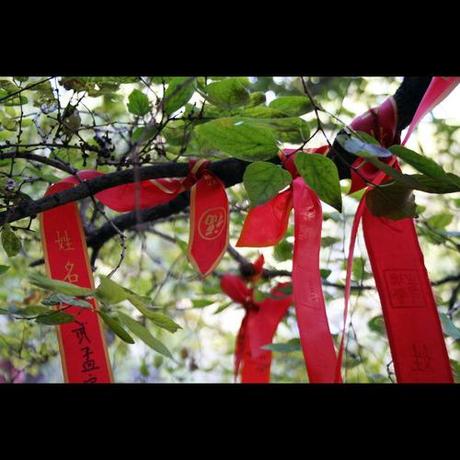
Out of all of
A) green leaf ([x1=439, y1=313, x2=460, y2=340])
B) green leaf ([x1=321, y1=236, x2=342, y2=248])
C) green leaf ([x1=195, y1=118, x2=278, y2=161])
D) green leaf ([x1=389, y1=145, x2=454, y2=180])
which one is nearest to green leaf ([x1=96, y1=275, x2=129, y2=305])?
green leaf ([x1=195, y1=118, x2=278, y2=161])

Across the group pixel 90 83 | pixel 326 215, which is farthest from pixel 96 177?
pixel 326 215

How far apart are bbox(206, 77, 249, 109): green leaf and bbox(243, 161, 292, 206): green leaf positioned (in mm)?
131

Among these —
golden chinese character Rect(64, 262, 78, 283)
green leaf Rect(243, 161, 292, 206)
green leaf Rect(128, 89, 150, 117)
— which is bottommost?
green leaf Rect(243, 161, 292, 206)

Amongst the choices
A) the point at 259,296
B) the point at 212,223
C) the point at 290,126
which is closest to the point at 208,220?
the point at 212,223

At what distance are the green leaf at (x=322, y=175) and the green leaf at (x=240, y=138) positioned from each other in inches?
1.0

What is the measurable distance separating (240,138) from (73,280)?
0.30m

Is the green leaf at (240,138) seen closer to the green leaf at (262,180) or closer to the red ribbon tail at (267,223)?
the green leaf at (262,180)

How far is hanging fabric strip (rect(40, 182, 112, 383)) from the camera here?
685 millimetres

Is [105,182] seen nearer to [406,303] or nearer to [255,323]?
[406,303]

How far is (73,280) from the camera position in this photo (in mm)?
718

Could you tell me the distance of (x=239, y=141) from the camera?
50cm

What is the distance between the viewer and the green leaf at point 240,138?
49cm

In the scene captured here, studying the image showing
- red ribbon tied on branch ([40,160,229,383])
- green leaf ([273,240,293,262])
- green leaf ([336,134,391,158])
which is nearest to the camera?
green leaf ([336,134,391,158])

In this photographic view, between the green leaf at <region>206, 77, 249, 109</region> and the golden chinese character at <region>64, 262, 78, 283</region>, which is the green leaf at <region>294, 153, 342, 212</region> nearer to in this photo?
the green leaf at <region>206, 77, 249, 109</region>
